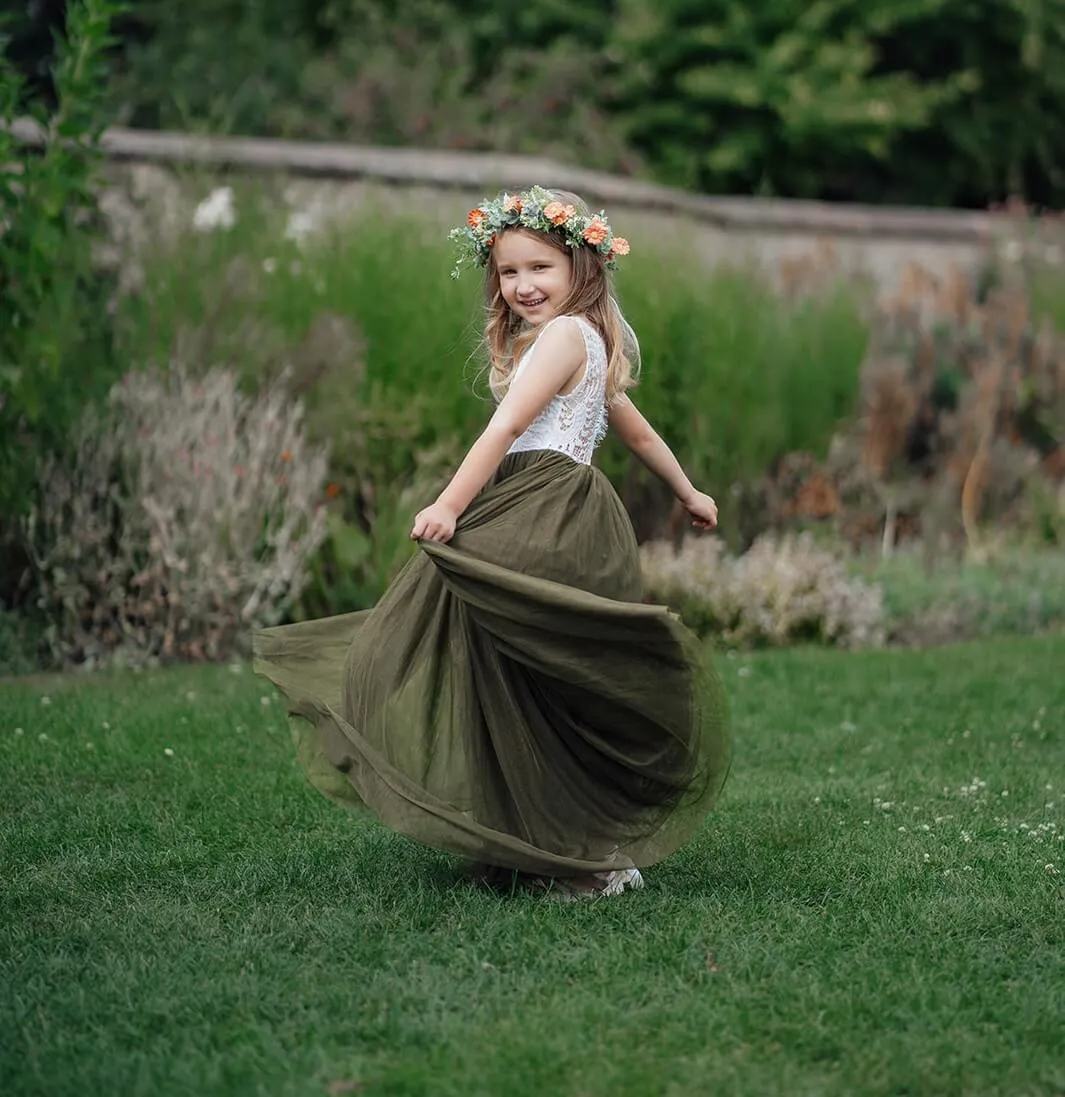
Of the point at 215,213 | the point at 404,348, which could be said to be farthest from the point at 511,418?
the point at 215,213

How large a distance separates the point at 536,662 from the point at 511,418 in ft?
1.83

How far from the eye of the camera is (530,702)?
4023mm

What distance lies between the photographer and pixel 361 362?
8.05 m

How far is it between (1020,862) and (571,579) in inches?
54.9

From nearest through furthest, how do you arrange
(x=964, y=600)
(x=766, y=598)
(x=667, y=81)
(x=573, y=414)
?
1. (x=573, y=414)
2. (x=766, y=598)
3. (x=964, y=600)
4. (x=667, y=81)

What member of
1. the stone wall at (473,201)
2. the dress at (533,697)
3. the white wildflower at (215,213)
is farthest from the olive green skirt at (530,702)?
the white wildflower at (215,213)

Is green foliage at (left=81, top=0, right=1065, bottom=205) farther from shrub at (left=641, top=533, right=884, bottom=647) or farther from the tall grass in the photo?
shrub at (left=641, top=533, right=884, bottom=647)

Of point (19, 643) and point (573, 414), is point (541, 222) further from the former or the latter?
point (19, 643)

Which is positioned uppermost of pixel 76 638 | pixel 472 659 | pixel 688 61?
pixel 688 61

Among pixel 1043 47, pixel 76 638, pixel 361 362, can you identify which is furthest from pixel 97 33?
pixel 1043 47

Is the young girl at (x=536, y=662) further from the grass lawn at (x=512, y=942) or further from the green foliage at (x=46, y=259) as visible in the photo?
the green foliage at (x=46, y=259)

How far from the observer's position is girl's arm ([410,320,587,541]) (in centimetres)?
386

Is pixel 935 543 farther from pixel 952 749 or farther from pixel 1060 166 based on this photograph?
pixel 1060 166

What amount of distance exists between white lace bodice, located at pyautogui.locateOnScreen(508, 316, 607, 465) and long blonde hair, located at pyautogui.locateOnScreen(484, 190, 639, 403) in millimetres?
52
